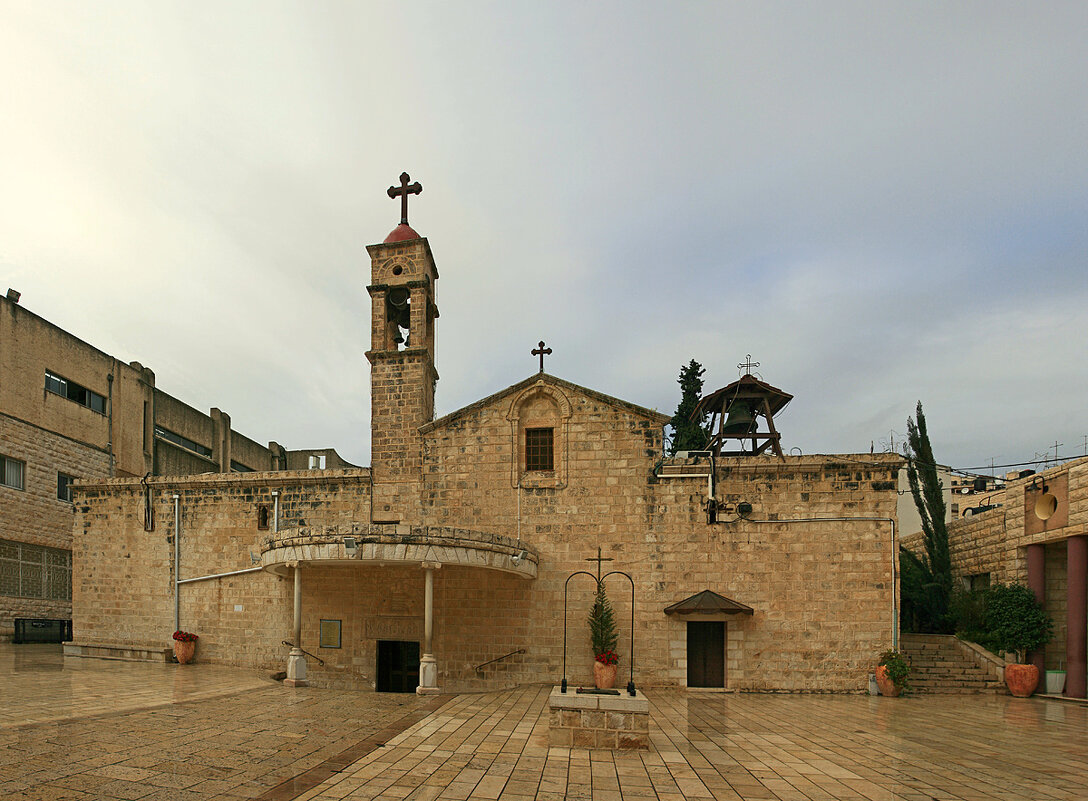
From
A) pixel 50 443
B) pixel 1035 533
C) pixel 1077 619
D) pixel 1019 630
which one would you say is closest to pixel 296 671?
pixel 50 443

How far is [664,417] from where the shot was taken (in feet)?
51.3

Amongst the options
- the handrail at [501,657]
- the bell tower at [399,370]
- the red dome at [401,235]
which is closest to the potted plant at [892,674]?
the handrail at [501,657]

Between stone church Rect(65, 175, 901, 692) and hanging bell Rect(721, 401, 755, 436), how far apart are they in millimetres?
4409

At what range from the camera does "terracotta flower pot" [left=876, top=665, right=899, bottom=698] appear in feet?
45.8

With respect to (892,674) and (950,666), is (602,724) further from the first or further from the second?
(950,666)

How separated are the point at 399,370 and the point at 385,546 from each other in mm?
5687

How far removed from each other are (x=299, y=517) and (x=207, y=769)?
10.0 m

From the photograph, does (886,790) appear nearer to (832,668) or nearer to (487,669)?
(832,668)

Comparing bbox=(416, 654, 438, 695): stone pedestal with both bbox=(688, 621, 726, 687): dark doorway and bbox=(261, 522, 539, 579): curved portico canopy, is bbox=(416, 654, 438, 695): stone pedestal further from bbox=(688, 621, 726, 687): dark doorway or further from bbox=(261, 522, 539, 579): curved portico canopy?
bbox=(688, 621, 726, 687): dark doorway

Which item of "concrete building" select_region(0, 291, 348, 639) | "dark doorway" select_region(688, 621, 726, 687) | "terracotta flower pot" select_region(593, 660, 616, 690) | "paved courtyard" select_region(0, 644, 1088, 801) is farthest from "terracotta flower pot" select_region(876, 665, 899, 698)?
"concrete building" select_region(0, 291, 348, 639)

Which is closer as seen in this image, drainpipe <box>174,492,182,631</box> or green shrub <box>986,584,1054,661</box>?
green shrub <box>986,584,1054,661</box>

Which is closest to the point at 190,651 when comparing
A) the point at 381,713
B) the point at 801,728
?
the point at 381,713

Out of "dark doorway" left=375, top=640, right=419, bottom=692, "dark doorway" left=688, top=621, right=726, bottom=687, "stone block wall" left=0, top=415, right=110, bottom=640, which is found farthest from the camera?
"stone block wall" left=0, top=415, right=110, bottom=640

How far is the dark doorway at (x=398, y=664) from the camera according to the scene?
15562 mm
